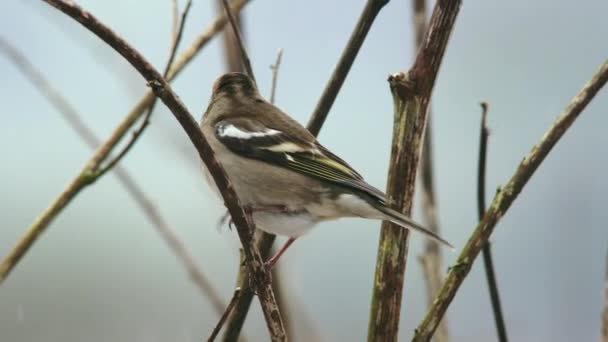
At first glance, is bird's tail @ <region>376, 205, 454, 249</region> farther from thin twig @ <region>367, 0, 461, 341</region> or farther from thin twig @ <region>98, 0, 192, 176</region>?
thin twig @ <region>98, 0, 192, 176</region>

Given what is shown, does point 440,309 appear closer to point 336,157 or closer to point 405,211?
point 405,211

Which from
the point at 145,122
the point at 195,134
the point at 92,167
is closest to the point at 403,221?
the point at 195,134

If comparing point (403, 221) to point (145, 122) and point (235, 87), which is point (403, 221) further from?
point (235, 87)

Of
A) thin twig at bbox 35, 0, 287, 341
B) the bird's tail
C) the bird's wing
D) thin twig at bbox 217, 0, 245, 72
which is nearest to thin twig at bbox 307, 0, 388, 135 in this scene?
the bird's tail

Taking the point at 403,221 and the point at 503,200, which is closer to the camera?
the point at 503,200

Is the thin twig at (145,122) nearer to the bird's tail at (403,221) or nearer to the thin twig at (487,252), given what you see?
the bird's tail at (403,221)
